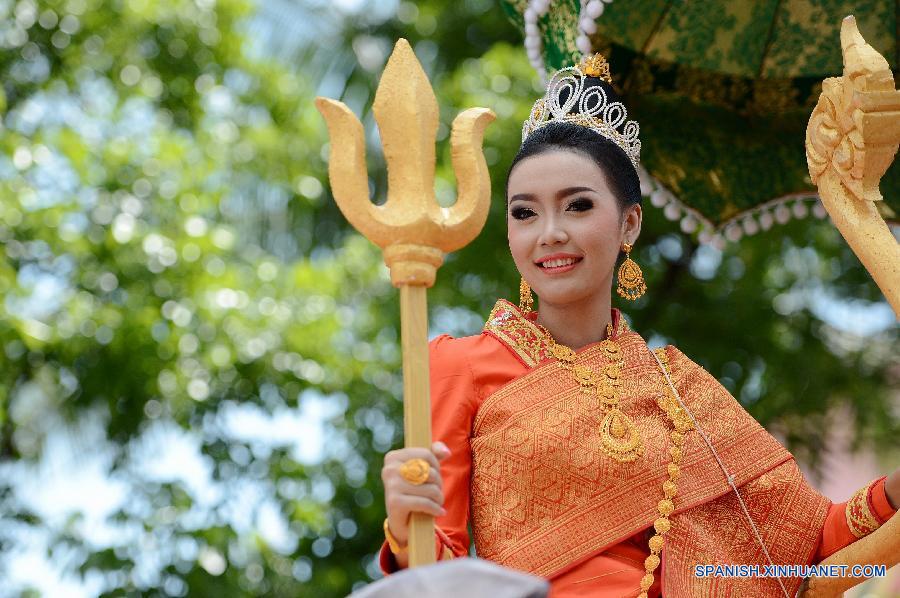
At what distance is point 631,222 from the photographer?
3979mm

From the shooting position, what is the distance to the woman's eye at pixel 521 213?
3789 mm

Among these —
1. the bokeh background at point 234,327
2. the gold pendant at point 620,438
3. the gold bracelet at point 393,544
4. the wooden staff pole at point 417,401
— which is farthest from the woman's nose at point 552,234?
the bokeh background at point 234,327

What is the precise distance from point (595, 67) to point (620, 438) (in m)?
1.04

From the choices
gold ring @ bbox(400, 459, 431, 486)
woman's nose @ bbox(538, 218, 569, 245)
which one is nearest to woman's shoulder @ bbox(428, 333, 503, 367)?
woman's nose @ bbox(538, 218, 569, 245)

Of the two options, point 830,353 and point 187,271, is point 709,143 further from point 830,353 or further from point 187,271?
point 187,271

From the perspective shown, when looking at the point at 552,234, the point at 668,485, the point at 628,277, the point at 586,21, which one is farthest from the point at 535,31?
the point at 668,485

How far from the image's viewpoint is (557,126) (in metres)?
3.90

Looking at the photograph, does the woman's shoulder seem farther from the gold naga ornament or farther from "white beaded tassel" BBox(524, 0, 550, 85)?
"white beaded tassel" BBox(524, 0, 550, 85)

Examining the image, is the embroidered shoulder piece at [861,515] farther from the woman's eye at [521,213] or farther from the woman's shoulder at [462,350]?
the woman's eye at [521,213]

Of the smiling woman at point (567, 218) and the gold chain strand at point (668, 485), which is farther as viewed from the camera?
the smiling woman at point (567, 218)

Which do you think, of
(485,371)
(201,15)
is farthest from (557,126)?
(201,15)

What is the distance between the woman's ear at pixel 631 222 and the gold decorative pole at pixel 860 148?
495 millimetres

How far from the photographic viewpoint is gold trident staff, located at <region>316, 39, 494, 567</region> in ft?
9.71

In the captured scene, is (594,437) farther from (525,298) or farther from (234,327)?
(234,327)
